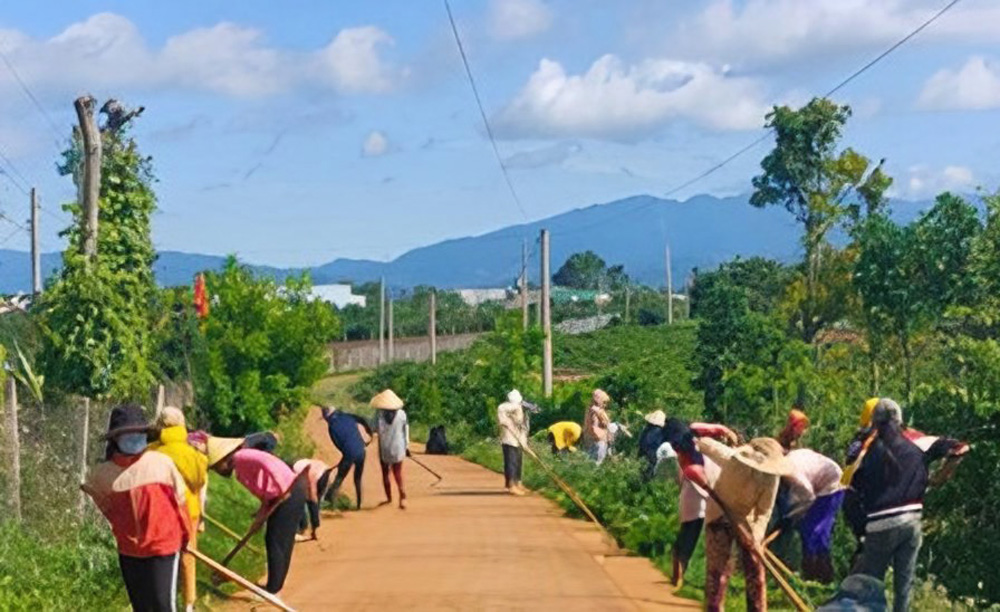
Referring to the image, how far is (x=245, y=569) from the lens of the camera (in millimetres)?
15008

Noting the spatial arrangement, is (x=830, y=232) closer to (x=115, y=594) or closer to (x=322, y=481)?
(x=322, y=481)

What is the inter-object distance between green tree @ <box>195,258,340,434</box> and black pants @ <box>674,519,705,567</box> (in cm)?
1332

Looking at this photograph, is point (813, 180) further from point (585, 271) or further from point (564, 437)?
point (585, 271)

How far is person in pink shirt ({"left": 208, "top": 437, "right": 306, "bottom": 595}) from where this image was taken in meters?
13.1

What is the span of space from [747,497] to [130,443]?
430 centimetres

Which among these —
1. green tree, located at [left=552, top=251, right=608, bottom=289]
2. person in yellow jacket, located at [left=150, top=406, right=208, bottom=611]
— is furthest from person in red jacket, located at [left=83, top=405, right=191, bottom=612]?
green tree, located at [left=552, top=251, right=608, bottom=289]

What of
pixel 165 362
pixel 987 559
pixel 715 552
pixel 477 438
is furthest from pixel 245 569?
Answer: pixel 477 438

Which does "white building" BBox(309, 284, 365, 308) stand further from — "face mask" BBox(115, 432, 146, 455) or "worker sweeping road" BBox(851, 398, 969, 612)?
"face mask" BBox(115, 432, 146, 455)

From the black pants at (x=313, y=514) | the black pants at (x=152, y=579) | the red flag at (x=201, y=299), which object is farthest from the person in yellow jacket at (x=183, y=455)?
the red flag at (x=201, y=299)

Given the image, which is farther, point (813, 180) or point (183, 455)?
point (813, 180)

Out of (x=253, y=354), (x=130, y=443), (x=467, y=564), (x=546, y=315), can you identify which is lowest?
(x=467, y=564)

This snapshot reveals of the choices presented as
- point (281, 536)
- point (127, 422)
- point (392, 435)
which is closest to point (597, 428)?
point (392, 435)

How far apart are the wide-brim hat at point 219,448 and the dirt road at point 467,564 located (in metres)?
1.32

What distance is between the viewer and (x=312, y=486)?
1609 cm
